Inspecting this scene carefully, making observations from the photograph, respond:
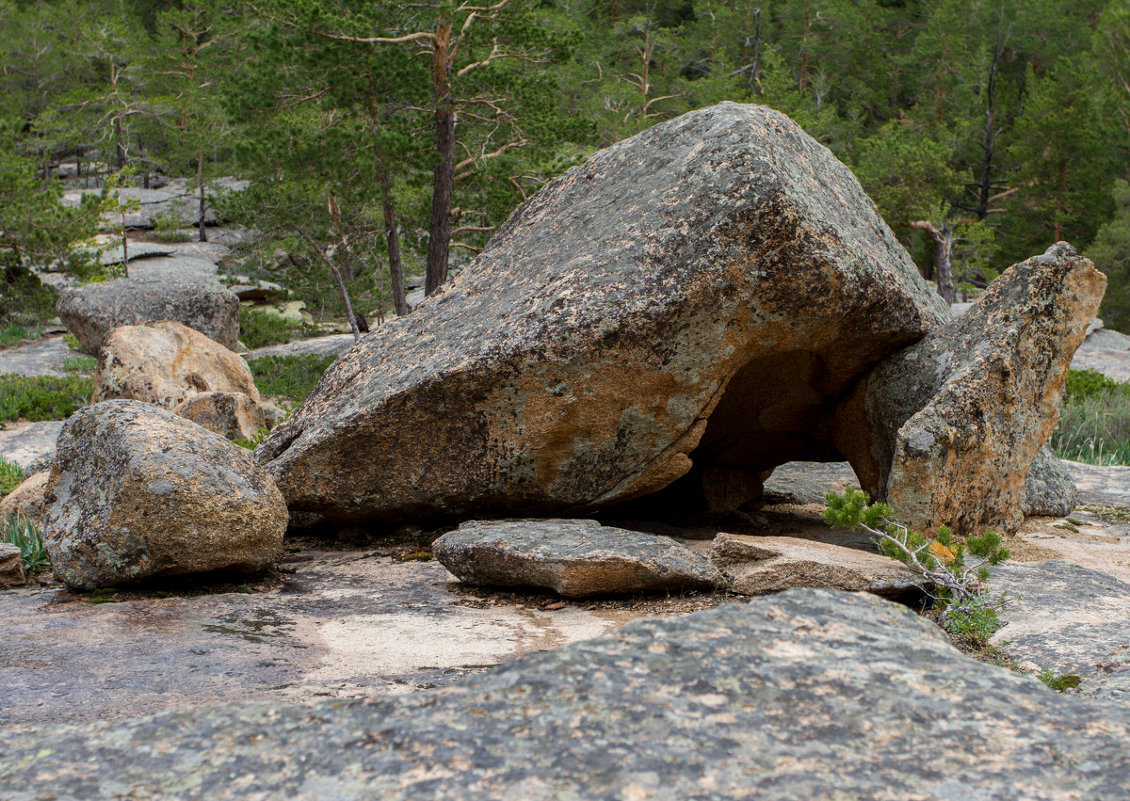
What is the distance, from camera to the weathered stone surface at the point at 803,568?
4105mm

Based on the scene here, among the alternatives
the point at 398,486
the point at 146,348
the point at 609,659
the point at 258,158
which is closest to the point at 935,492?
the point at 398,486

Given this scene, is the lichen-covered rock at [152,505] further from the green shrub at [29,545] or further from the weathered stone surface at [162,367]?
the weathered stone surface at [162,367]

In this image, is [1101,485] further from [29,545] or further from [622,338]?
[29,545]

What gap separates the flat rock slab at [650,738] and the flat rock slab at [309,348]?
19.5 m

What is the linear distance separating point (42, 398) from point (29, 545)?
10.2m

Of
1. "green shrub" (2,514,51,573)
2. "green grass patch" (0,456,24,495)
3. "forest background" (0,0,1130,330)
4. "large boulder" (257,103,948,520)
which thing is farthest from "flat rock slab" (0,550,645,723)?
"forest background" (0,0,1130,330)

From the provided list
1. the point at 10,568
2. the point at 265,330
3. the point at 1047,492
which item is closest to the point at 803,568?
the point at 1047,492

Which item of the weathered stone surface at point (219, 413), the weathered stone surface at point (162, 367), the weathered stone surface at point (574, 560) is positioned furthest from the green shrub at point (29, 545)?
the weathered stone surface at point (162, 367)

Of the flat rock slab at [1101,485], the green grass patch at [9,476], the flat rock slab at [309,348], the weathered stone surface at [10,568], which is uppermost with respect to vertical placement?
the flat rock slab at [309,348]

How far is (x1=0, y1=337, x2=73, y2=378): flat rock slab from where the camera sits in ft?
61.2

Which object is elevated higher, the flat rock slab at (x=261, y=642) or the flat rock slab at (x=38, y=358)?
A: the flat rock slab at (x=38, y=358)

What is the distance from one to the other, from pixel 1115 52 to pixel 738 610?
3342cm

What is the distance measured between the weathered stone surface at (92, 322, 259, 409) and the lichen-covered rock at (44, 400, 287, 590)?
21.2 ft

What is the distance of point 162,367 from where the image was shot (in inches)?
461
